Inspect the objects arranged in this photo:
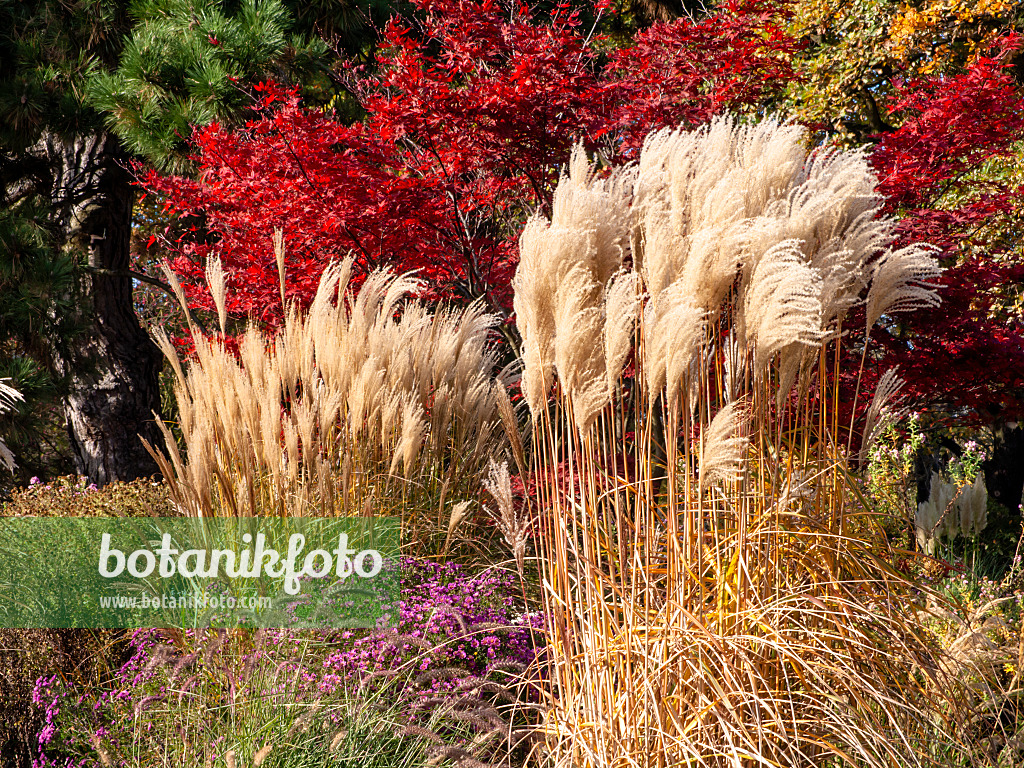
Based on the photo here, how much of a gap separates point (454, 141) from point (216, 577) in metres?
2.80

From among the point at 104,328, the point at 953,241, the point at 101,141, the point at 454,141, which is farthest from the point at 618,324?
the point at 101,141

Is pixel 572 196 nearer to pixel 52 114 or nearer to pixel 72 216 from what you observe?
pixel 52 114

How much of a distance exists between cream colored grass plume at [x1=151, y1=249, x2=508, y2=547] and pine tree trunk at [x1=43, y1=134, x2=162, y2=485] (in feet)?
13.3

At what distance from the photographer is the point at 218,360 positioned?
4.17m

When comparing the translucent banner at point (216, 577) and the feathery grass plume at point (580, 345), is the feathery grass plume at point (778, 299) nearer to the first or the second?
the feathery grass plume at point (580, 345)

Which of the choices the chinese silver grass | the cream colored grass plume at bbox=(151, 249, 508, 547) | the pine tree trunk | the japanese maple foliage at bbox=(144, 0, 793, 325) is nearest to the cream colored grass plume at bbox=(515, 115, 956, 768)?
the cream colored grass plume at bbox=(151, 249, 508, 547)

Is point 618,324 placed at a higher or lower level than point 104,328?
lower

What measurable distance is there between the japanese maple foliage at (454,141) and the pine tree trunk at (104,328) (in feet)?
8.33

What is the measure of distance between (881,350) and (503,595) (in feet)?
11.9

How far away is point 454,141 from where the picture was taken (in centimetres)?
503

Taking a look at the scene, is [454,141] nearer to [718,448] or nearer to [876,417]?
[876,417]

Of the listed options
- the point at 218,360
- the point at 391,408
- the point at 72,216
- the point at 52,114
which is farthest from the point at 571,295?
the point at 72,216

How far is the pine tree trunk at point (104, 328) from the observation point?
7.83 m

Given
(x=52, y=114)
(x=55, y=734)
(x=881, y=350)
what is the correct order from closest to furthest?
1. (x=55, y=734)
2. (x=881, y=350)
3. (x=52, y=114)
